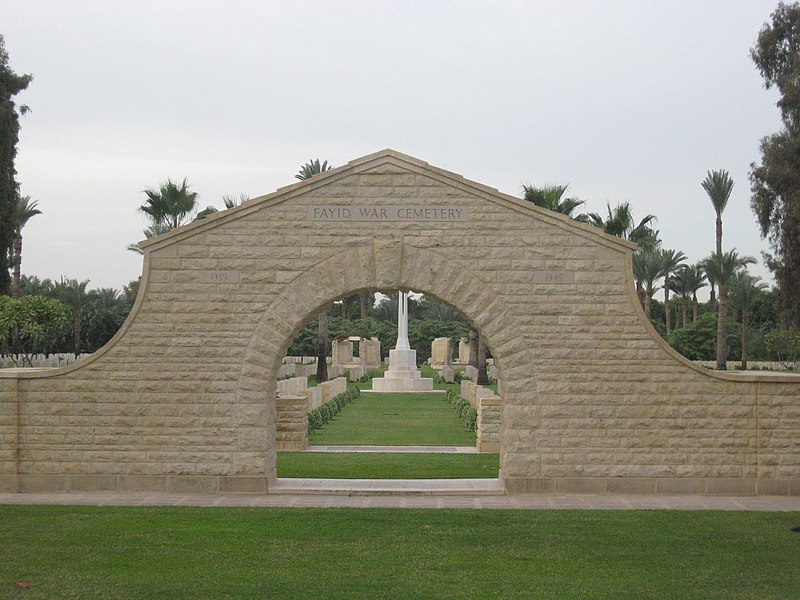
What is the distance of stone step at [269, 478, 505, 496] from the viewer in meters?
13.5

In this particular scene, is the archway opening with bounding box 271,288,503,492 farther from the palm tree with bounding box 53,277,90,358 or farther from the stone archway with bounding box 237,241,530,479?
the palm tree with bounding box 53,277,90,358

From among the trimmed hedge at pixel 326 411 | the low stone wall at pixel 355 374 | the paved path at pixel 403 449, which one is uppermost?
the low stone wall at pixel 355 374

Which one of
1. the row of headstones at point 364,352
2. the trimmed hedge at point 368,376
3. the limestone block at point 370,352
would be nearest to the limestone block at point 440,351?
the row of headstones at point 364,352

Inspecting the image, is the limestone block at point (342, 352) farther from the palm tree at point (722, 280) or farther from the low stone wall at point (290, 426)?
the low stone wall at point (290, 426)

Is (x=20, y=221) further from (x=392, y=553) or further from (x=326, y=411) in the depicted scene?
(x=392, y=553)

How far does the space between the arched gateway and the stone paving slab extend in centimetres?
21

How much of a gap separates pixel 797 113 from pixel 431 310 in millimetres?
48631

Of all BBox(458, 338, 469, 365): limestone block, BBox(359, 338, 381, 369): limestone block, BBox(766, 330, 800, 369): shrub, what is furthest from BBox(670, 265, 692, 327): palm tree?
BBox(359, 338, 381, 369): limestone block

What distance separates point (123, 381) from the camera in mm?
13406

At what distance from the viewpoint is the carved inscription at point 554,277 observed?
13461 mm

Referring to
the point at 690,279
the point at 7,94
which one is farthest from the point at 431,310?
the point at 7,94

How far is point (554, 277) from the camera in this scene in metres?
13.5

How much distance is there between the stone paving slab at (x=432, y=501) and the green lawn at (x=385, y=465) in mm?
2339

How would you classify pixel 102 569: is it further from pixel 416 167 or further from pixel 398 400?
pixel 398 400
